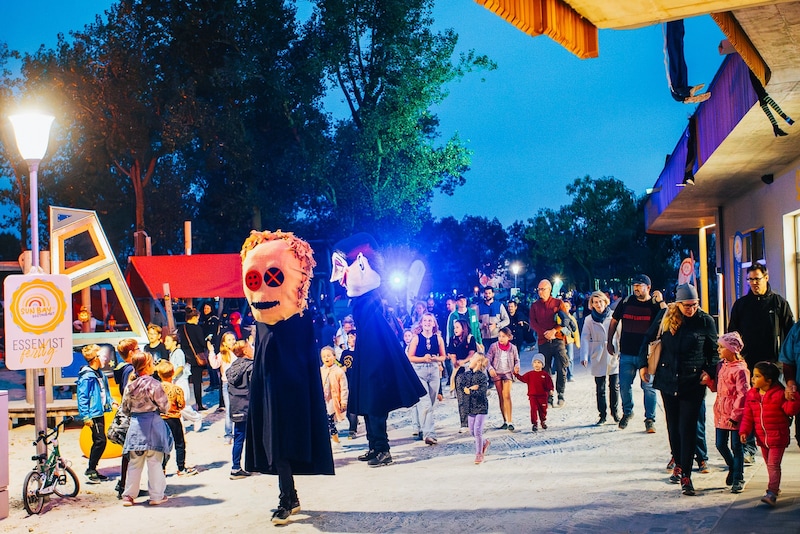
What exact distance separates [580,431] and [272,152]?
2576 centimetres

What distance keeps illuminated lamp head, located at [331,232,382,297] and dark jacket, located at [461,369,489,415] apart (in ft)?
5.34

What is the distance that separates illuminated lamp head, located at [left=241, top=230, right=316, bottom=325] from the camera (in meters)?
7.36

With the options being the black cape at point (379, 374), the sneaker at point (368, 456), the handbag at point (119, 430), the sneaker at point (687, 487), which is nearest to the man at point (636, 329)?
the black cape at point (379, 374)

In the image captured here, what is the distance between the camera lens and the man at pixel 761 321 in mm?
8273

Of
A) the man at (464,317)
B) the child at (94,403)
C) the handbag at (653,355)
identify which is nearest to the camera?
the handbag at (653,355)

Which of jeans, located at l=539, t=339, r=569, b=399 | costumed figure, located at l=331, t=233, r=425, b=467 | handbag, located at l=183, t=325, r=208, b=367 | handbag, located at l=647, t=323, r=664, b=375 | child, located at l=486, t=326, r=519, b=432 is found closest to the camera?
handbag, located at l=647, t=323, r=664, b=375

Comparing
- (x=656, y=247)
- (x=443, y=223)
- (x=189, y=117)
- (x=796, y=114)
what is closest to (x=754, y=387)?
(x=796, y=114)

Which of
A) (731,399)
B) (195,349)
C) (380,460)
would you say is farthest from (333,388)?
(731,399)

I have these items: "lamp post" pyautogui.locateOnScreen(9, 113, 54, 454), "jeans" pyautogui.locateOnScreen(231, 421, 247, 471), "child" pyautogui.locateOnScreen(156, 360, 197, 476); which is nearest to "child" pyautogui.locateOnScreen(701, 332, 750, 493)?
"jeans" pyautogui.locateOnScreen(231, 421, 247, 471)

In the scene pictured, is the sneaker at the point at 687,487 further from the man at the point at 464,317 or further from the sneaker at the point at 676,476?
the man at the point at 464,317

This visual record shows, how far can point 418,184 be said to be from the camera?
3328 centimetres

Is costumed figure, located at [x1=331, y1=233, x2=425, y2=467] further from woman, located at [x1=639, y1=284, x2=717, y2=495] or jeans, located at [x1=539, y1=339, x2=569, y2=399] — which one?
jeans, located at [x1=539, y1=339, x2=569, y2=399]

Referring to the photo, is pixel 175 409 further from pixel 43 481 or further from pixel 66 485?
pixel 43 481

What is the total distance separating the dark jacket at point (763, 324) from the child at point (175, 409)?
613cm
